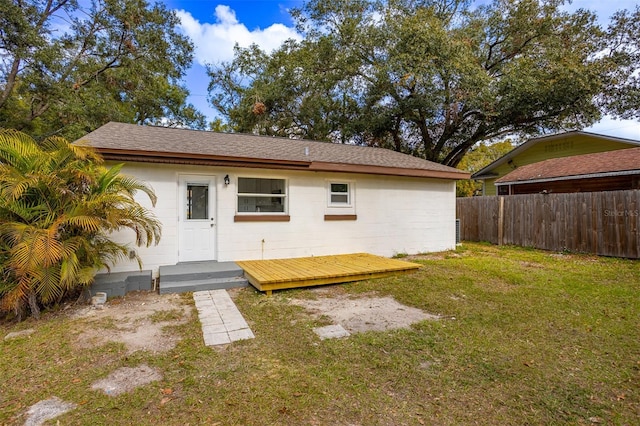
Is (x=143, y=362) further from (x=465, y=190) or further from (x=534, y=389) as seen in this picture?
(x=465, y=190)

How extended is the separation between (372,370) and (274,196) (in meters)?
5.04

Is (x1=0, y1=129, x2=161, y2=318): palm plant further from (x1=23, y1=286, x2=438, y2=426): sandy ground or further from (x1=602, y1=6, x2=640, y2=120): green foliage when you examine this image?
(x1=602, y1=6, x2=640, y2=120): green foliage

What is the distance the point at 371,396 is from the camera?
97.8 inches

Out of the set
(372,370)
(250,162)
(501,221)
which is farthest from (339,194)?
(501,221)

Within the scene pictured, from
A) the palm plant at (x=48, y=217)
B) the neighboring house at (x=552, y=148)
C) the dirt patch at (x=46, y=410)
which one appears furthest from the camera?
the neighboring house at (x=552, y=148)

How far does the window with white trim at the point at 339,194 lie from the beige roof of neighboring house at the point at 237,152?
1.74 ft

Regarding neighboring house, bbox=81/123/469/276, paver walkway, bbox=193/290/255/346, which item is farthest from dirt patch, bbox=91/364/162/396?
neighboring house, bbox=81/123/469/276

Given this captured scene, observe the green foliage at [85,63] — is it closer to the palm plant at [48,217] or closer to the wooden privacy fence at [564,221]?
the palm plant at [48,217]

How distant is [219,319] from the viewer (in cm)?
→ 417

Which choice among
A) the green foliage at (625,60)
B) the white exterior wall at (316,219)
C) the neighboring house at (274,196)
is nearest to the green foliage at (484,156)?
the green foliage at (625,60)

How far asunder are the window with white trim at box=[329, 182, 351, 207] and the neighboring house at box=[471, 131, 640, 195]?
11.1 meters

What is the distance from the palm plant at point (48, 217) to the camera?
12.3 ft

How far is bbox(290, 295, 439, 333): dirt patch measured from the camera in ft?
13.1

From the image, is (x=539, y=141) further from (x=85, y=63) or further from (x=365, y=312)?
(x=85, y=63)
